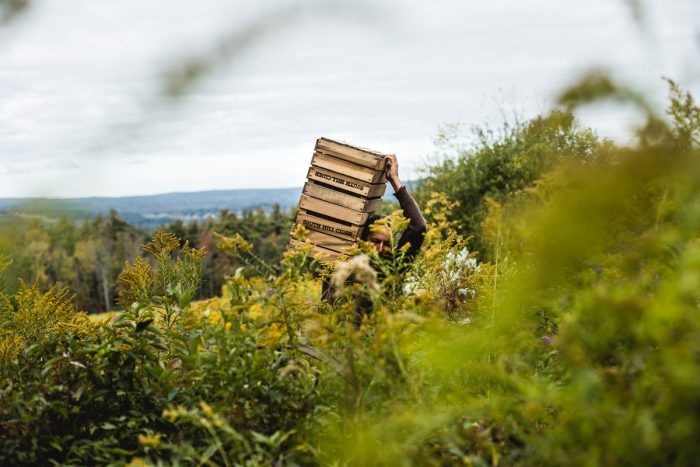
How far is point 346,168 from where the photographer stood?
21.5 ft

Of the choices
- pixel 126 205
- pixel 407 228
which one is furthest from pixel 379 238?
pixel 126 205

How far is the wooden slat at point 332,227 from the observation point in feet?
21.2

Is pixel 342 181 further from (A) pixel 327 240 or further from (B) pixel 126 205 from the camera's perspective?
(B) pixel 126 205

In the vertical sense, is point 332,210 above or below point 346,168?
below

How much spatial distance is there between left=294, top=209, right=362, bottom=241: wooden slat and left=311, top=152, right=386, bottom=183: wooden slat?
0.46 m

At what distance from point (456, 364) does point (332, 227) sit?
4441mm

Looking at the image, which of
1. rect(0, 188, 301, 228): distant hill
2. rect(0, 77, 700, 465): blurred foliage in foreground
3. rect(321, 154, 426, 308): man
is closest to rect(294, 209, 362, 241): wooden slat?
rect(321, 154, 426, 308): man

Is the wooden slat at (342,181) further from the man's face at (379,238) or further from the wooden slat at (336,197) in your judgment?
the man's face at (379,238)

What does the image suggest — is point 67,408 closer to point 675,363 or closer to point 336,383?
point 336,383

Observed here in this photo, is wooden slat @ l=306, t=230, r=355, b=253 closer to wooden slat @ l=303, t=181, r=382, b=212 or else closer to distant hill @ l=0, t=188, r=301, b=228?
wooden slat @ l=303, t=181, r=382, b=212

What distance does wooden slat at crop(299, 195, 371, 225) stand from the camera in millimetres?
6484

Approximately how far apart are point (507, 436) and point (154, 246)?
379 centimetres

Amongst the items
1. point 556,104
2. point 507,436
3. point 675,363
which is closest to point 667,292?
point 675,363

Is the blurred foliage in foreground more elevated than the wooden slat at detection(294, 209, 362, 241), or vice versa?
the wooden slat at detection(294, 209, 362, 241)
